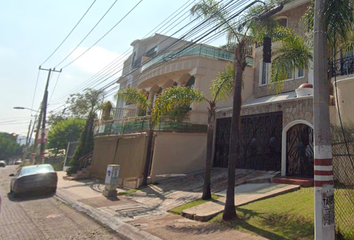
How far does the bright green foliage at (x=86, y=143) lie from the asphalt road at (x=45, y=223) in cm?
938

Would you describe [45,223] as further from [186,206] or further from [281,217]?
[281,217]

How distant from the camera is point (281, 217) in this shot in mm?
5645

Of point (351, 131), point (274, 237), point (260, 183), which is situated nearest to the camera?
point (274, 237)

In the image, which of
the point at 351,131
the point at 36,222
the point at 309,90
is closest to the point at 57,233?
the point at 36,222

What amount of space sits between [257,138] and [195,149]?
3.72 metres

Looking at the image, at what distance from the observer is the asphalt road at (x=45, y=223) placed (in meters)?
5.82

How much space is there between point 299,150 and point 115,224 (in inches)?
289

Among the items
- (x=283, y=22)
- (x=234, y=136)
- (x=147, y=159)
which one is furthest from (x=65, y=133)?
(x=234, y=136)

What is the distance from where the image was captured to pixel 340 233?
14.5ft

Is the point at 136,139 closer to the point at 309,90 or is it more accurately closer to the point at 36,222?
the point at 36,222

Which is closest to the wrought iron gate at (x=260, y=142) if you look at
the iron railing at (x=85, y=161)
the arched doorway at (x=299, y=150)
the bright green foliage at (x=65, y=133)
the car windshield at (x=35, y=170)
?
the arched doorway at (x=299, y=150)

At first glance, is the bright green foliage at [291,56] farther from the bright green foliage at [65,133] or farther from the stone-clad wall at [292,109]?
the bright green foliage at [65,133]

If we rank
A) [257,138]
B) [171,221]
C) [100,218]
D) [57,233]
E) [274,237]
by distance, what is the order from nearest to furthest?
[274,237] < [57,233] < [171,221] < [100,218] < [257,138]

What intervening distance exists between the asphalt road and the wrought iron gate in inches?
295
